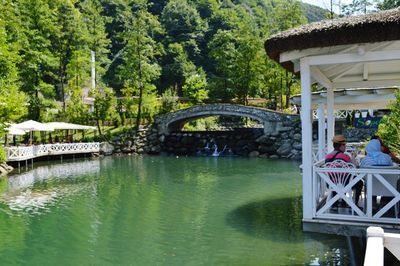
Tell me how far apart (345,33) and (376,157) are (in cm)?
197

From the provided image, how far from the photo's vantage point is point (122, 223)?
10.4m

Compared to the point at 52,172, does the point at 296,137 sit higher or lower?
higher

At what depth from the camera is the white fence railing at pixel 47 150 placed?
2220 cm

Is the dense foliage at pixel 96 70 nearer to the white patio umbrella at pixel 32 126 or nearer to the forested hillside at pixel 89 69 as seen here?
the forested hillside at pixel 89 69

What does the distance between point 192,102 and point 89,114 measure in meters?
9.86

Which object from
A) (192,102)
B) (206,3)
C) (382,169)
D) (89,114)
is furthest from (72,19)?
(206,3)

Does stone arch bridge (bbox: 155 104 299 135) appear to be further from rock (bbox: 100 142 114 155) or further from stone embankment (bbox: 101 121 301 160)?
rock (bbox: 100 142 114 155)

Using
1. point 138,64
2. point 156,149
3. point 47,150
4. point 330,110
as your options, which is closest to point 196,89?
point 138,64

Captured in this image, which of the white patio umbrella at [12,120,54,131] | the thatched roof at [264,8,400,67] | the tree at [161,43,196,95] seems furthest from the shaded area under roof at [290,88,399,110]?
the tree at [161,43,196,95]

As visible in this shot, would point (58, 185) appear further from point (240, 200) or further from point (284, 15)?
point (284, 15)

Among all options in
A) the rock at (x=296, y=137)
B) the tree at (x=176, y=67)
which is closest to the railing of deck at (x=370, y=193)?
the rock at (x=296, y=137)

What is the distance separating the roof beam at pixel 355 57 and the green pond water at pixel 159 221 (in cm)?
314

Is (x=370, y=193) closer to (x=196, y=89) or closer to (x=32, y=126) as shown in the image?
(x=32, y=126)

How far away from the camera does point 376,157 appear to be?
6.83 m
